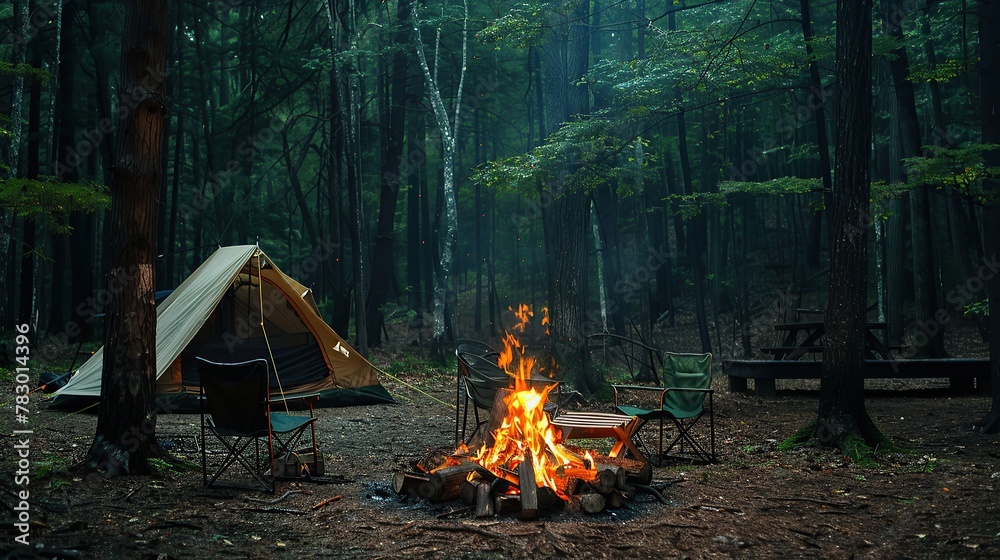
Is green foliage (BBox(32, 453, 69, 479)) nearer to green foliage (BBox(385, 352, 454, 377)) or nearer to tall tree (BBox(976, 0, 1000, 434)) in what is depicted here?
tall tree (BBox(976, 0, 1000, 434))

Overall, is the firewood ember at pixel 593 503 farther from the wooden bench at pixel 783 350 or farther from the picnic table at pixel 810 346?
the wooden bench at pixel 783 350

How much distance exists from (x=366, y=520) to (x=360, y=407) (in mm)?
5468

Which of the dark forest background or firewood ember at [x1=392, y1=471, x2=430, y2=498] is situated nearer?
firewood ember at [x1=392, y1=471, x2=430, y2=498]

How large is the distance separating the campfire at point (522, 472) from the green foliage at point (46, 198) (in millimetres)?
7210

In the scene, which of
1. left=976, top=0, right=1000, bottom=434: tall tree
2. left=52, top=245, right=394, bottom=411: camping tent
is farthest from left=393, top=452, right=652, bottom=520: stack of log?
left=52, top=245, right=394, bottom=411: camping tent

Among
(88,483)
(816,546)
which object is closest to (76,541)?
(88,483)

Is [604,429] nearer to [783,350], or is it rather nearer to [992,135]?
[992,135]

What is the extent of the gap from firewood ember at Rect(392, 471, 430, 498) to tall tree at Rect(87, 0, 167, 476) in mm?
1884

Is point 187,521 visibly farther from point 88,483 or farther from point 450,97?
point 450,97

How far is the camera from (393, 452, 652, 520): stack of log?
425 cm

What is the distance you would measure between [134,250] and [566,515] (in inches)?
138

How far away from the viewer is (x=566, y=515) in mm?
4273

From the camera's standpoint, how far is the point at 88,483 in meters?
4.89

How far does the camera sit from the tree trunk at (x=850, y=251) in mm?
6176
